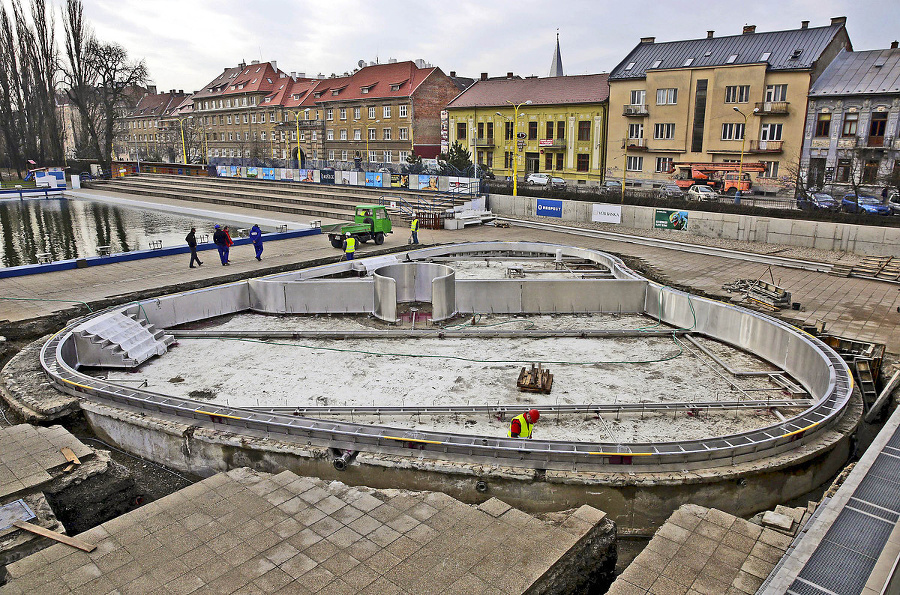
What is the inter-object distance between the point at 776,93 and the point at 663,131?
25.7 feet

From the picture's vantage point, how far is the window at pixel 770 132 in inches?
1607

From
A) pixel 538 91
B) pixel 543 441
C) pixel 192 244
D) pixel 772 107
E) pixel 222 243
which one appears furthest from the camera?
pixel 538 91

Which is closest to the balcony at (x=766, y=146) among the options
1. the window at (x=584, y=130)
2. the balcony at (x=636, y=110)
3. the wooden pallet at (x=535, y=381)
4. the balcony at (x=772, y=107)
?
the balcony at (x=772, y=107)

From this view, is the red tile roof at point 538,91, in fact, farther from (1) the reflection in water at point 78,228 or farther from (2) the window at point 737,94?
(1) the reflection in water at point 78,228

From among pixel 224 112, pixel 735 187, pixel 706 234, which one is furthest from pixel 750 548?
pixel 224 112

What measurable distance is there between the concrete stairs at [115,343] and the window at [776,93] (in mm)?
42062

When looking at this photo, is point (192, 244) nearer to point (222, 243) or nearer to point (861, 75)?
point (222, 243)

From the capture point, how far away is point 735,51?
4275cm

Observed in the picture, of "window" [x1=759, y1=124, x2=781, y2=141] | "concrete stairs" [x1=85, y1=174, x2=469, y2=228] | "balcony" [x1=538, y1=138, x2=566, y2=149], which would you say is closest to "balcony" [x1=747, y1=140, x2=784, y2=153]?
"window" [x1=759, y1=124, x2=781, y2=141]

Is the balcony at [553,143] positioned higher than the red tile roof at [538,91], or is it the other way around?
the red tile roof at [538,91]

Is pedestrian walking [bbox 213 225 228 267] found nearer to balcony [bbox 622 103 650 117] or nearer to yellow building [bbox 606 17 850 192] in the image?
yellow building [bbox 606 17 850 192]

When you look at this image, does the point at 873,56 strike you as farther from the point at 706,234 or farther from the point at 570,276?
the point at 570,276

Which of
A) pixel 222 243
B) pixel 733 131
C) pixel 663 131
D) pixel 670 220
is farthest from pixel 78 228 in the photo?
pixel 733 131

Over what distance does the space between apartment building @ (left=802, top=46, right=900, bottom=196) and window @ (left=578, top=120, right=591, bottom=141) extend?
15694 mm
